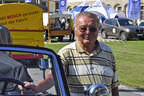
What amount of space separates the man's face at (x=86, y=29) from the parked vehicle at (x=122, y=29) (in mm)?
20164

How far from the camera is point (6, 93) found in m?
2.36

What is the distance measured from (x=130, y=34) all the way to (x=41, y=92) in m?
20.8

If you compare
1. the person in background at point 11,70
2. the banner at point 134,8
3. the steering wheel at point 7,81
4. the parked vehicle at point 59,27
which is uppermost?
the person in background at point 11,70

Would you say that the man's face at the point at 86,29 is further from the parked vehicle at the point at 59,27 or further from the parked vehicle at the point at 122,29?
the parked vehicle at the point at 122,29

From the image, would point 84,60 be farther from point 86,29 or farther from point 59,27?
point 59,27

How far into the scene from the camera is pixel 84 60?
283cm

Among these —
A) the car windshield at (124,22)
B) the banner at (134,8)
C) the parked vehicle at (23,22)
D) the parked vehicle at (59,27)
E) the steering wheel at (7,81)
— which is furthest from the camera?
the banner at (134,8)

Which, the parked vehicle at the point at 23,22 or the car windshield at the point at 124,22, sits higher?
the parked vehicle at the point at 23,22

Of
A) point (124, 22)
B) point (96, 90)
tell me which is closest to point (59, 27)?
point (124, 22)

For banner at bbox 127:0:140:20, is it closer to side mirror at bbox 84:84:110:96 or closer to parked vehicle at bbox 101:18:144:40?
parked vehicle at bbox 101:18:144:40

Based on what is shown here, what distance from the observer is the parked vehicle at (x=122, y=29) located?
2275cm

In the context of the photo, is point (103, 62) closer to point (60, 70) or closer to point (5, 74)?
point (60, 70)

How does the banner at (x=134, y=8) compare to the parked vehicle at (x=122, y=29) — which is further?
the banner at (x=134, y=8)

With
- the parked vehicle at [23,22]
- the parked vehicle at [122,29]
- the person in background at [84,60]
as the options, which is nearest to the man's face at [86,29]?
the person in background at [84,60]
